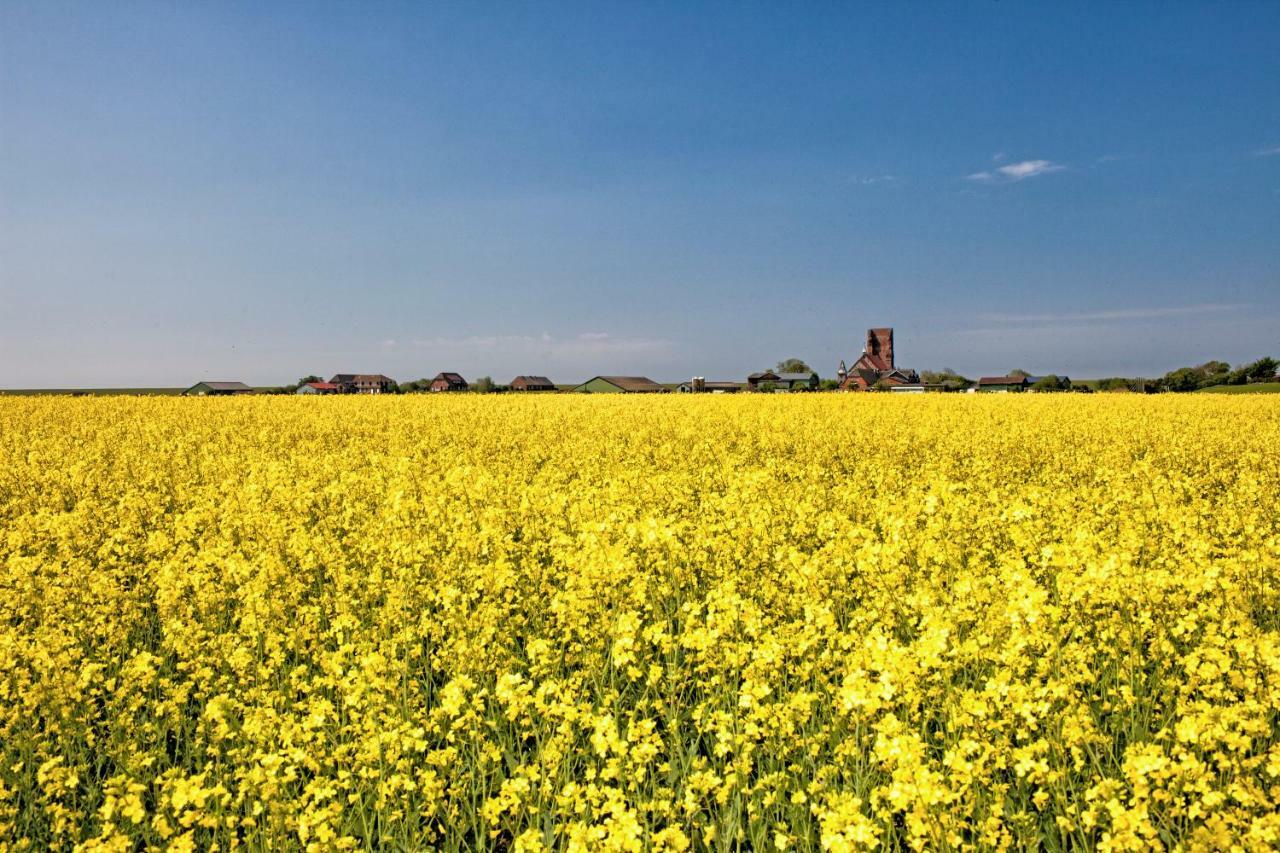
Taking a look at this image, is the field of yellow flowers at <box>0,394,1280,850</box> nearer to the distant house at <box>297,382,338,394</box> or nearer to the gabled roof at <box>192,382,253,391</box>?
the gabled roof at <box>192,382,253,391</box>

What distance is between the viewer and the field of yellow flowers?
4.02 m

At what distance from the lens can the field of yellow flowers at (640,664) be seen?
402cm

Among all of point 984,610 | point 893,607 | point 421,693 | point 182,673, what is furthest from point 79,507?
point 984,610

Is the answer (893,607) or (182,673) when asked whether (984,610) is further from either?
(182,673)

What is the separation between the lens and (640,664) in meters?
6.75

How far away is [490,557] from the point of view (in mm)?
8578

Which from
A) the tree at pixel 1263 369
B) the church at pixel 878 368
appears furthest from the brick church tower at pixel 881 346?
the tree at pixel 1263 369

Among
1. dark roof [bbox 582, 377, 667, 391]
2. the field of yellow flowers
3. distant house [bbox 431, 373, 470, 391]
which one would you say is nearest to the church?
dark roof [bbox 582, 377, 667, 391]

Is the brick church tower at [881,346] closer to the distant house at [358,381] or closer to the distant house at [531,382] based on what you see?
the distant house at [531,382]

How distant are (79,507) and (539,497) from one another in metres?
7.66

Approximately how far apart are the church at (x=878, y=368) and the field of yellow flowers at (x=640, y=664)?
111144mm

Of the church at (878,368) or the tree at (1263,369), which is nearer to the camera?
the tree at (1263,369)

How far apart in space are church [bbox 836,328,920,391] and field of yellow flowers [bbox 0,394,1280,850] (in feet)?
365

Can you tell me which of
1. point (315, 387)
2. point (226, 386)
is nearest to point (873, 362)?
point (315, 387)
